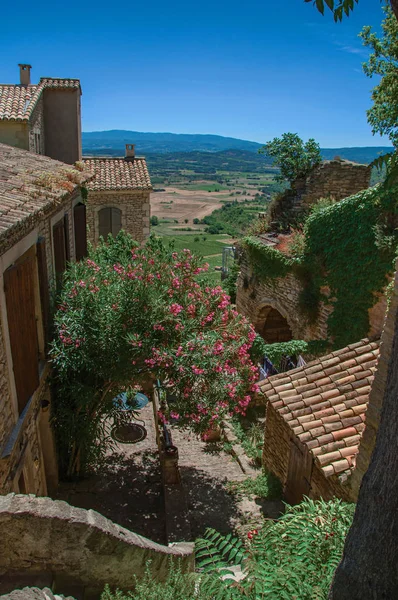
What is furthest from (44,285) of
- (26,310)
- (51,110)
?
(51,110)

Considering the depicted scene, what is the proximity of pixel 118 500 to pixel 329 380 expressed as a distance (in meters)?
4.38

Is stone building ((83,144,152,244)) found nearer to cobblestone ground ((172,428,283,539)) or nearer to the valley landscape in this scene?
the valley landscape

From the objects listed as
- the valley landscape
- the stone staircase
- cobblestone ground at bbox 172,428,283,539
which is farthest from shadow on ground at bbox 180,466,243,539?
the valley landscape

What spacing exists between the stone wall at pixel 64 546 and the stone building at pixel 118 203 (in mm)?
15611

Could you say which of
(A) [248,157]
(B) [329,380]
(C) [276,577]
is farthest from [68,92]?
(A) [248,157]

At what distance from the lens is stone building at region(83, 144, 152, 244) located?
18.3 m

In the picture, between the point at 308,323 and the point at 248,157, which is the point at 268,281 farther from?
the point at 248,157

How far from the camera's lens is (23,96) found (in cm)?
1313

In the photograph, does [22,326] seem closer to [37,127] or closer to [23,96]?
[37,127]

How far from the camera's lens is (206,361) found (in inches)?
273

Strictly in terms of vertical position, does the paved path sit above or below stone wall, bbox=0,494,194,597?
below

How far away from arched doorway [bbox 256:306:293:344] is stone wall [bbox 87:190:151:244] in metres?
6.40

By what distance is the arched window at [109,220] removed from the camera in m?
18.7

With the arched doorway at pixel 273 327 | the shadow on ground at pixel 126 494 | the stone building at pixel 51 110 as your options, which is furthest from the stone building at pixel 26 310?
the arched doorway at pixel 273 327
